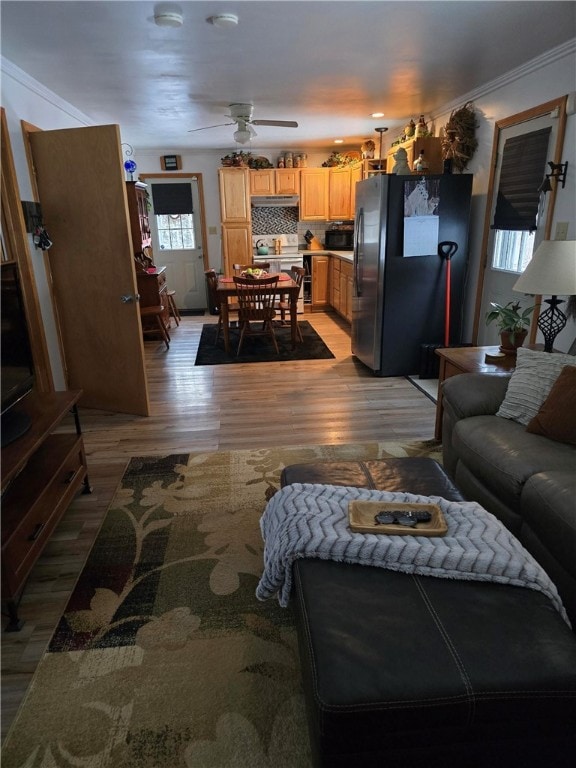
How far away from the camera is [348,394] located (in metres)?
4.09

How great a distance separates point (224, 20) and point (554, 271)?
2.09 metres

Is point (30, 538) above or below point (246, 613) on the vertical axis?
above

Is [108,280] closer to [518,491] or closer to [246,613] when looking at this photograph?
[246,613]

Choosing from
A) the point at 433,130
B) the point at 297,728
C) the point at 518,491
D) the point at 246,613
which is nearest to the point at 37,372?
the point at 246,613

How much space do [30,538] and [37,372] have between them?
5.76ft

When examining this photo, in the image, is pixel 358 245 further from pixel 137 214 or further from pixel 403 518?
pixel 403 518

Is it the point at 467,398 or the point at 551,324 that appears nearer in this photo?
the point at 467,398

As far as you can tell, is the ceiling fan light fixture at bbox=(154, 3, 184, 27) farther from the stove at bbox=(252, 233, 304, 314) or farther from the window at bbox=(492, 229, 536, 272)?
the stove at bbox=(252, 233, 304, 314)

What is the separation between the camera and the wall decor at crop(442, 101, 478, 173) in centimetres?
402

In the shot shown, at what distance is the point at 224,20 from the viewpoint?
7.77ft

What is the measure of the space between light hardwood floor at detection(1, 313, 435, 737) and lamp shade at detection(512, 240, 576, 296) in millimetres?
1195

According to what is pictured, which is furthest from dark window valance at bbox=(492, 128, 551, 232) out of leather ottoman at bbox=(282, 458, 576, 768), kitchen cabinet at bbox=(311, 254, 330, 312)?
kitchen cabinet at bbox=(311, 254, 330, 312)

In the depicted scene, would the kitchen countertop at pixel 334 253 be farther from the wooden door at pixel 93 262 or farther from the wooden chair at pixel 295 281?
the wooden door at pixel 93 262

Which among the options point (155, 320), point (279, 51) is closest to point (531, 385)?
point (279, 51)
